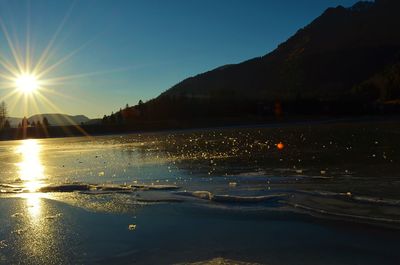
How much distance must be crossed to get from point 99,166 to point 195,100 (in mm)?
84762

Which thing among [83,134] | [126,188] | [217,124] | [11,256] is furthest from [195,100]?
[11,256]

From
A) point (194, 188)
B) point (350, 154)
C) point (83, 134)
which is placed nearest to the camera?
point (194, 188)

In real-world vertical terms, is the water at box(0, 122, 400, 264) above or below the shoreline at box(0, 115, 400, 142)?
below

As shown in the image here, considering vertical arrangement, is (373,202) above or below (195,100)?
below

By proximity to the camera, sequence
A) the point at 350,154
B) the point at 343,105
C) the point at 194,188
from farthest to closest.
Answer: the point at 343,105, the point at 350,154, the point at 194,188

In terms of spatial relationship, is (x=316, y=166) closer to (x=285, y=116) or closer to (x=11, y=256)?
(x=11, y=256)

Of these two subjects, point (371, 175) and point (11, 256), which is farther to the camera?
point (371, 175)

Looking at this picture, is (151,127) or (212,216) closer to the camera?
(212,216)

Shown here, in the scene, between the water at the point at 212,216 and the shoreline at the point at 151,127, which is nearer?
the water at the point at 212,216

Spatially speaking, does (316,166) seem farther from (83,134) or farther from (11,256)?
(83,134)

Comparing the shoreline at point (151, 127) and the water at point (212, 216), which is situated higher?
the shoreline at point (151, 127)

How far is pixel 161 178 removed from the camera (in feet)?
59.8

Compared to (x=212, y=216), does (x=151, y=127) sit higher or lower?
higher

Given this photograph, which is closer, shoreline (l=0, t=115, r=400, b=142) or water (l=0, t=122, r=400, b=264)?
water (l=0, t=122, r=400, b=264)
